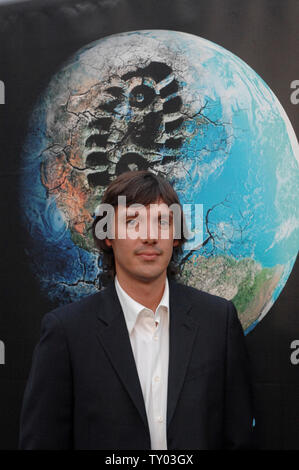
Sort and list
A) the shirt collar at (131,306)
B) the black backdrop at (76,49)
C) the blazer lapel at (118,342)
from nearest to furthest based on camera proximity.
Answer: the blazer lapel at (118,342) < the shirt collar at (131,306) < the black backdrop at (76,49)

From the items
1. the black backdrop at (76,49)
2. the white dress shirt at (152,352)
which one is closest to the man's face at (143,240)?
the white dress shirt at (152,352)

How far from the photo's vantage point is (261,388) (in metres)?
2.18

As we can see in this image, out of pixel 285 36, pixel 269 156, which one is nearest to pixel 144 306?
pixel 269 156

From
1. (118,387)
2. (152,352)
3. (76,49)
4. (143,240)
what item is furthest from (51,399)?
(76,49)

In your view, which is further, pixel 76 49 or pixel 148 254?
pixel 76 49

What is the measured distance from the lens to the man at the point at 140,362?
5.08 feet

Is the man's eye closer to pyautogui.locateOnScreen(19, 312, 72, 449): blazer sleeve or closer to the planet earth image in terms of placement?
pyautogui.locateOnScreen(19, 312, 72, 449): blazer sleeve

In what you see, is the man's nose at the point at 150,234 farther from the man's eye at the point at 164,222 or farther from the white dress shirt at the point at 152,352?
the white dress shirt at the point at 152,352

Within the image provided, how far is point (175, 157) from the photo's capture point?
7.44ft

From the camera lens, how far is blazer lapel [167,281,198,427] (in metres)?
1.56

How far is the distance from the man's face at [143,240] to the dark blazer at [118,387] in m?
0.14

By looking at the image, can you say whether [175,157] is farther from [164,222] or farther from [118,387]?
[118,387]

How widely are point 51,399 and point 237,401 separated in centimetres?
61

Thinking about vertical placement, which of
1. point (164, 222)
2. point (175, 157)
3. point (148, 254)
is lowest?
point (148, 254)
